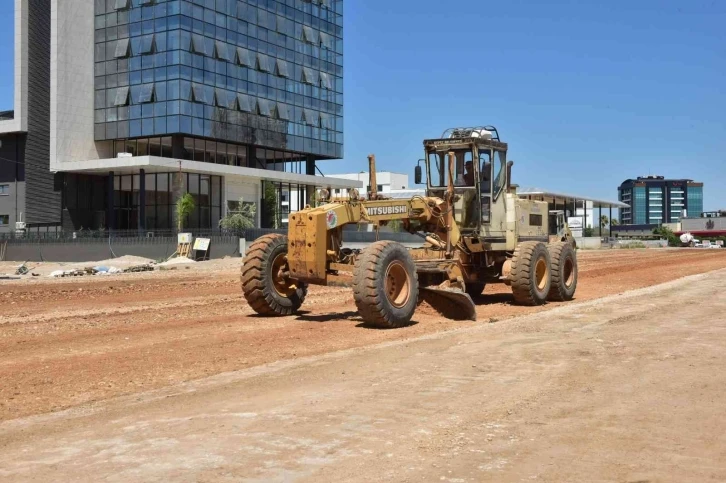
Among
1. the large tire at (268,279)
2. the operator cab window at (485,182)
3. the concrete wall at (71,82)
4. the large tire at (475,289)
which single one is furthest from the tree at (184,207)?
the large tire at (268,279)

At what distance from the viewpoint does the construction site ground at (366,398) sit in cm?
546

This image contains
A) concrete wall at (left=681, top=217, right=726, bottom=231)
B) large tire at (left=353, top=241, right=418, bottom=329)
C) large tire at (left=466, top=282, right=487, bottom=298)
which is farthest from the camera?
concrete wall at (left=681, top=217, right=726, bottom=231)

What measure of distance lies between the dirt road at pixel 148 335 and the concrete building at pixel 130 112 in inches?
1235

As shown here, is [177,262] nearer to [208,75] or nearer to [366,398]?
[208,75]

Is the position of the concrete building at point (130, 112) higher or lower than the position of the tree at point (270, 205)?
higher

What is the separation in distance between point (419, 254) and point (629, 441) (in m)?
9.22

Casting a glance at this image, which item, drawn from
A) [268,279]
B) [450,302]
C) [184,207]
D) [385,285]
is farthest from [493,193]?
[184,207]

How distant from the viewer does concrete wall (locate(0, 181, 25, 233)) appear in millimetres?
52062

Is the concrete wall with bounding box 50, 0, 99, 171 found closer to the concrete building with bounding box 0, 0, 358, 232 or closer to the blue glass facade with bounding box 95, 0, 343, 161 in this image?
the concrete building with bounding box 0, 0, 358, 232

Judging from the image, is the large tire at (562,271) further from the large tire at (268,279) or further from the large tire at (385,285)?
the large tire at (268,279)

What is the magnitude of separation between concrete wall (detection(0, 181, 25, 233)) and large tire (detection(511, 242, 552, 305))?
145ft

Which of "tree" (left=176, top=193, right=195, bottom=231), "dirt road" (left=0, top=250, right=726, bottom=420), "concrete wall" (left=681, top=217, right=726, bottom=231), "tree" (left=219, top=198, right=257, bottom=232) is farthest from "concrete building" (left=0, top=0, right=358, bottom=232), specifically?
"concrete wall" (left=681, top=217, right=726, bottom=231)

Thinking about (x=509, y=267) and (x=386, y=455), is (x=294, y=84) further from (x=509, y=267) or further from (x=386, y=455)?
(x=386, y=455)

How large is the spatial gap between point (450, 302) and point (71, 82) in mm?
45437
